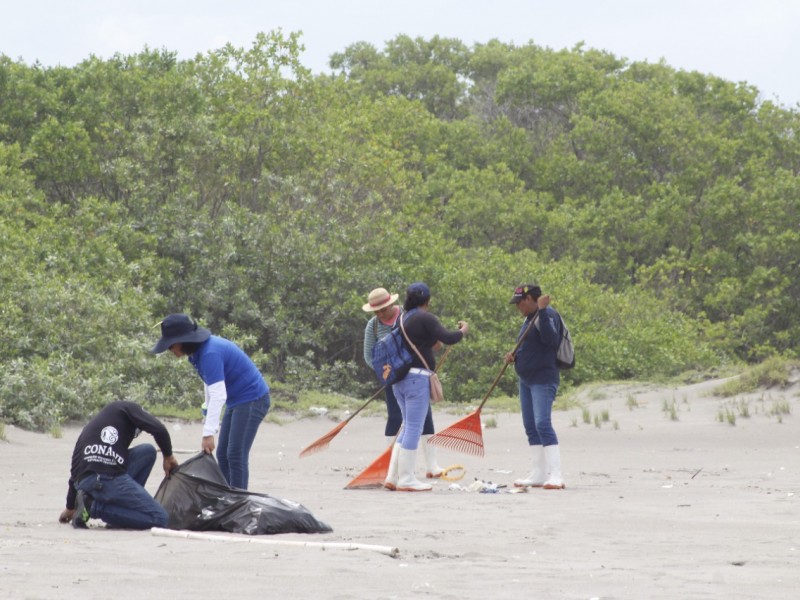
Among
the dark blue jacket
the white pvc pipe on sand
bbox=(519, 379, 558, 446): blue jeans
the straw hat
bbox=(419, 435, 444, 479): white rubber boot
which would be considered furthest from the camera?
bbox=(419, 435, 444, 479): white rubber boot

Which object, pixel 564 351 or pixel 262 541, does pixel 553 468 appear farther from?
pixel 262 541

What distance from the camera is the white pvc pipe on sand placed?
7.35 metres

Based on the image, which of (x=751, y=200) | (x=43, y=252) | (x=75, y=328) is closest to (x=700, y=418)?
(x=75, y=328)

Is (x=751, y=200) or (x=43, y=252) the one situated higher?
A: (x=751, y=200)

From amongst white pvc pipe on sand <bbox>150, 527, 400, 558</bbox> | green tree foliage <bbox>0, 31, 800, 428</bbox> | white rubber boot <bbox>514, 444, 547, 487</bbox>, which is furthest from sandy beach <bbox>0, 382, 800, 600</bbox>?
green tree foliage <bbox>0, 31, 800, 428</bbox>

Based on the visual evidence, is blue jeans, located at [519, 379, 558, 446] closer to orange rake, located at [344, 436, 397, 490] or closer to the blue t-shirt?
orange rake, located at [344, 436, 397, 490]

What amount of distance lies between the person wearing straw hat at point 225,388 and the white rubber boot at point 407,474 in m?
1.86

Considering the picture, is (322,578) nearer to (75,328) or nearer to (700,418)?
(700,418)

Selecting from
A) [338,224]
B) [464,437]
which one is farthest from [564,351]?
[338,224]

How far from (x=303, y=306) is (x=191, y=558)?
17.0m

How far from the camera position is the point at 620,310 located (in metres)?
26.9

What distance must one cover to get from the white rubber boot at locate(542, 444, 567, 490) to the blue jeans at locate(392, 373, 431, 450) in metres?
1.13

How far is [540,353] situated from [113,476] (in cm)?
407

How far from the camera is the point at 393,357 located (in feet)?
35.9
